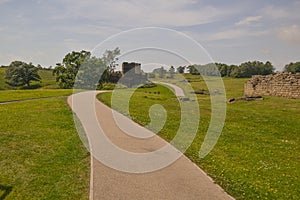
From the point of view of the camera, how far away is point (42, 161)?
461 inches

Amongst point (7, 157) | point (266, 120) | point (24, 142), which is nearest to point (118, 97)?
point (266, 120)

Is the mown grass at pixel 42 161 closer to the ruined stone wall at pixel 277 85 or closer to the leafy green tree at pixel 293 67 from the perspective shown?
the ruined stone wall at pixel 277 85

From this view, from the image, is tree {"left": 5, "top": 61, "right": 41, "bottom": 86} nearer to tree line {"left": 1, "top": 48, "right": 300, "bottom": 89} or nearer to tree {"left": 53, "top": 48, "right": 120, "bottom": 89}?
tree line {"left": 1, "top": 48, "right": 300, "bottom": 89}

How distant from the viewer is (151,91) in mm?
57969

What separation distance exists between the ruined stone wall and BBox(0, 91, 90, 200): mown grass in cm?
2567

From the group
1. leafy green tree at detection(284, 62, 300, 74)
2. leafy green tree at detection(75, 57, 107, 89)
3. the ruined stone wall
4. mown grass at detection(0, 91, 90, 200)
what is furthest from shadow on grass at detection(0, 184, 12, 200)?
leafy green tree at detection(284, 62, 300, 74)

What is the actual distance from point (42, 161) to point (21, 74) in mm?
107924

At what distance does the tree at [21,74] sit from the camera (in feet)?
357

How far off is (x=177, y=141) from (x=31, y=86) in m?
103

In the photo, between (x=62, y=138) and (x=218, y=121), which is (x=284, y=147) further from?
(x=62, y=138)

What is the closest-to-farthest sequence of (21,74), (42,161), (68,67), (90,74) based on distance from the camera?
(42,161)
(90,74)
(68,67)
(21,74)

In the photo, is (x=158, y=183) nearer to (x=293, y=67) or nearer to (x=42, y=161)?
(x=42, y=161)

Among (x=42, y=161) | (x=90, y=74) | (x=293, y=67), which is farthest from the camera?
(x=293, y=67)

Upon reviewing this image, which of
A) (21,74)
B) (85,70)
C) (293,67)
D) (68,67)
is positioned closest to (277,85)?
(85,70)
